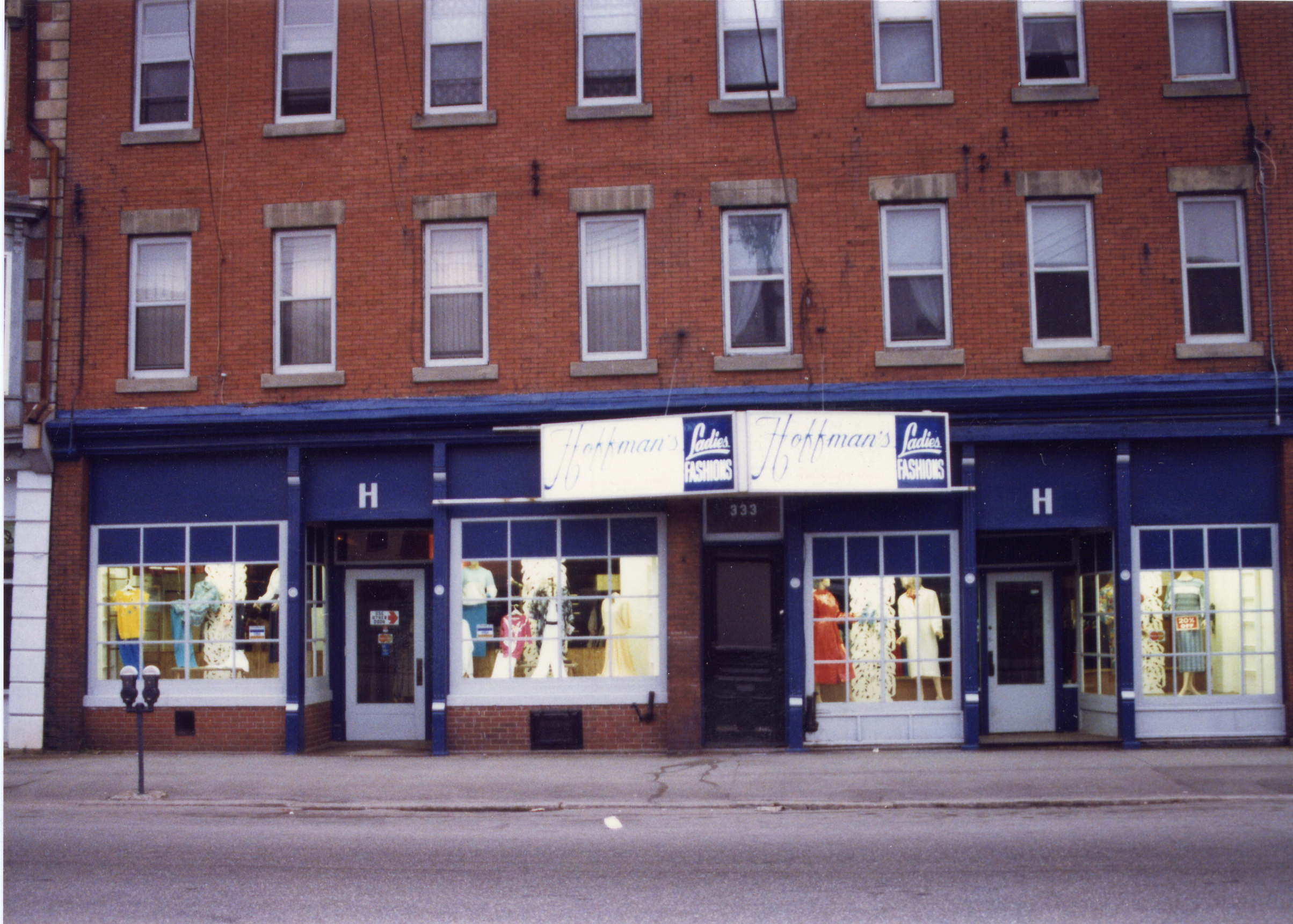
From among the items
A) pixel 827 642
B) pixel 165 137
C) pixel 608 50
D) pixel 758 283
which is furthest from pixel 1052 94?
pixel 165 137

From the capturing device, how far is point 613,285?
15297 mm

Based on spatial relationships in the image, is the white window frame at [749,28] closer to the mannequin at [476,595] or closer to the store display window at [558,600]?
the store display window at [558,600]

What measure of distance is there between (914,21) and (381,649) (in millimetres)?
10720

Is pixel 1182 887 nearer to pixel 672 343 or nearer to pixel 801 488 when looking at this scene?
pixel 801 488

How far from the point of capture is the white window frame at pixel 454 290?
15367mm

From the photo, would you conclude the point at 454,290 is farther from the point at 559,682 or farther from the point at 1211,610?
the point at 1211,610

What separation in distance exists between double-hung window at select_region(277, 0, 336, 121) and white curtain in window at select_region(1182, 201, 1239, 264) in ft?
36.0

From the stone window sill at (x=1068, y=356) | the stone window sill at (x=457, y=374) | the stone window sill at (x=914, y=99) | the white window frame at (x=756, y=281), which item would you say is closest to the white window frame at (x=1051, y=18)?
the stone window sill at (x=914, y=99)

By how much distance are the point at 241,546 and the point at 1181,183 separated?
12.6m

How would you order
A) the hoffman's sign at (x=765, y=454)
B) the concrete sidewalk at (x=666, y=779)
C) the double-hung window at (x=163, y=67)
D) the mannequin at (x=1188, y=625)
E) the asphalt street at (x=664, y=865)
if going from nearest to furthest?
1. the asphalt street at (x=664, y=865)
2. the concrete sidewalk at (x=666, y=779)
3. the hoffman's sign at (x=765, y=454)
4. the mannequin at (x=1188, y=625)
5. the double-hung window at (x=163, y=67)

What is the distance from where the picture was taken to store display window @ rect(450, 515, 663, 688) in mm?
15094

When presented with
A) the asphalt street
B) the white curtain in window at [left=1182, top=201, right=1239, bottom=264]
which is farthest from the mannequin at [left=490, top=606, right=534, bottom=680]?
the white curtain in window at [left=1182, top=201, right=1239, bottom=264]

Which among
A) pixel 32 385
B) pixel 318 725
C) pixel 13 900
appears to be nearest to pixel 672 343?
pixel 318 725

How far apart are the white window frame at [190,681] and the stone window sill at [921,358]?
784cm
